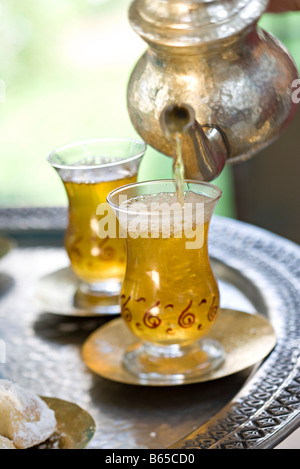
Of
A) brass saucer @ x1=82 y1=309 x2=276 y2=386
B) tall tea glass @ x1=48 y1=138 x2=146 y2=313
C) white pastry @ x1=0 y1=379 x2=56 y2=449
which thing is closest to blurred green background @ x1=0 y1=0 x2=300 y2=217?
tall tea glass @ x1=48 y1=138 x2=146 y2=313

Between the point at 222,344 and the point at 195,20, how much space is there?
0.42m

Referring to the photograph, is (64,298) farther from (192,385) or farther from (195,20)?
(195,20)

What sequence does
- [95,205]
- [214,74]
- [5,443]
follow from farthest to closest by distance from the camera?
[95,205] → [214,74] → [5,443]

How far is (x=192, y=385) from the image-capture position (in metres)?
0.92

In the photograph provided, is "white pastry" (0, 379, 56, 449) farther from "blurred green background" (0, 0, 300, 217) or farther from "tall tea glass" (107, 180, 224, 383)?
"blurred green background" (0, 0, 300, 217)

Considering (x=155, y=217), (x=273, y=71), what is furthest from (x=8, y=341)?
(x=273, y=71)

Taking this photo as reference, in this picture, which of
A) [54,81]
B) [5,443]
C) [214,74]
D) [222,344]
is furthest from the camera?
[54,81]

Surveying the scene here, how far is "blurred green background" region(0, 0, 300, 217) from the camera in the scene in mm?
3551

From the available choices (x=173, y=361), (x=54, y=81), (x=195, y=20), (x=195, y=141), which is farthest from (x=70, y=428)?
(x=54, y=81)

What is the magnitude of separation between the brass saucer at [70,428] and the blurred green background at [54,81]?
2.66 meters

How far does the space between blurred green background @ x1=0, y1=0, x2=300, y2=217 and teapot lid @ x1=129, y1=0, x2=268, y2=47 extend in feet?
8.49

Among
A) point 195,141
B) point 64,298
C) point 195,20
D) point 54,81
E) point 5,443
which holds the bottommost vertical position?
point 54,81

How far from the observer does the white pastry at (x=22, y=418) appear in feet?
2.55

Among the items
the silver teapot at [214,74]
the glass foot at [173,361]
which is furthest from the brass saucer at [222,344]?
the silver teapot at [214,74]
